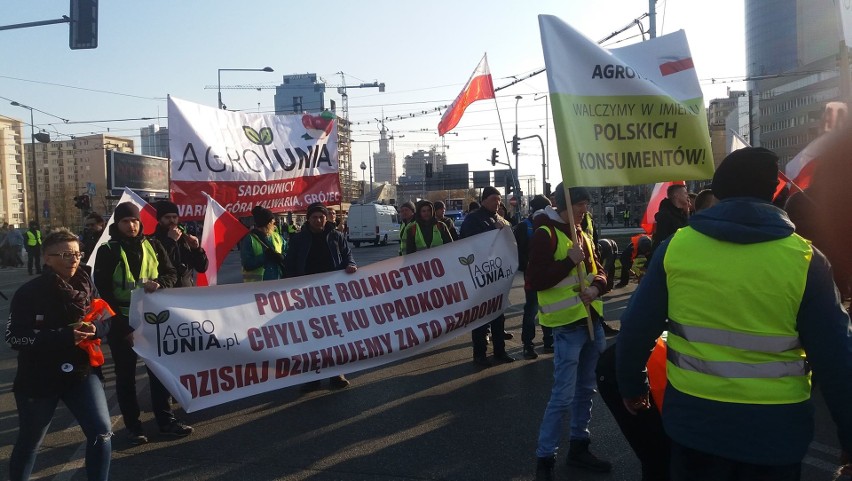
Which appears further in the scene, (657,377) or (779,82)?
(779,82)

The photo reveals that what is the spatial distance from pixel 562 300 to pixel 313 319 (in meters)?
2.61

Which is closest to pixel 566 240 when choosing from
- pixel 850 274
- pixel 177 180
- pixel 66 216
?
pixel 850 274

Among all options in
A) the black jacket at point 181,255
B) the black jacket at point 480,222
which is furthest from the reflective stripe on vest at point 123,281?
the black jacket at point 480,222

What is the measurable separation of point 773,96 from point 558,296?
376ft

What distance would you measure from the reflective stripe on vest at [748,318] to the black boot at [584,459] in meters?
2.32

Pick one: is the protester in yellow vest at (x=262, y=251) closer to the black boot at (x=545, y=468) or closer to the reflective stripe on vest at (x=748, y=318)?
the black boot at (x=545, y=468)

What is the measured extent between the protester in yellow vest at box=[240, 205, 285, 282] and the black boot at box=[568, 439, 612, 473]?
423 centimetres

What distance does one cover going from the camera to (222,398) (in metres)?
5.78

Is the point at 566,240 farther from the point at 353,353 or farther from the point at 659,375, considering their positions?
the point at 353,353

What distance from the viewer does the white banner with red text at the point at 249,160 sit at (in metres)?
7.70

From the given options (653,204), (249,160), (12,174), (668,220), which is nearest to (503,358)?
(668,220)

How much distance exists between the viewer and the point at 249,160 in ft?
27.5

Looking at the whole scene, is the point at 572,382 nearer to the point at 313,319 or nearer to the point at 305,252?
the point at 313,319

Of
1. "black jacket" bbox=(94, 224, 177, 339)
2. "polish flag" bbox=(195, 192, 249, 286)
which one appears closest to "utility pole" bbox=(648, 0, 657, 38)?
"polish flag" bbox=(195, 192, 249, 286)
